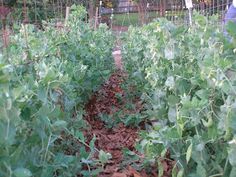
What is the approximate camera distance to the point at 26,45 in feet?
9.00

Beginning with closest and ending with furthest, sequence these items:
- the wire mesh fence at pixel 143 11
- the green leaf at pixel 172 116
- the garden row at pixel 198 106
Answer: the garden row at pixel 198 106
the green leaf at pixel 172 116
the wire mesh fence at pixel 143 11

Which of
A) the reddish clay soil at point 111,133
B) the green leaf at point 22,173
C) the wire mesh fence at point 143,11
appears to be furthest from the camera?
the wire mesh fence at point 143,11

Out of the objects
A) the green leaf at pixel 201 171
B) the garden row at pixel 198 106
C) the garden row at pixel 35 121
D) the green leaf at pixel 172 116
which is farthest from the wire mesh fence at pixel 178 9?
the green leaf at pixel 201 171

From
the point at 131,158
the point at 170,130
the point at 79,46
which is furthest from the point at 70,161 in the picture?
the point at 79,46

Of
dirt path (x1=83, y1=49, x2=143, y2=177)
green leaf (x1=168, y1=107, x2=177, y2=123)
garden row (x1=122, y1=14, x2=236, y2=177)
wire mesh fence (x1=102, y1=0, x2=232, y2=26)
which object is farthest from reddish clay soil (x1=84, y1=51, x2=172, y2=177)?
wire mesh fence (x1=102, y1=0, x2=232, y2=26)

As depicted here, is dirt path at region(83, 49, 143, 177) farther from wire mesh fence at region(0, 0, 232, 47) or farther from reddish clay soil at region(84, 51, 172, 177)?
wire mesh fence at region(0, 0, 232, 47)

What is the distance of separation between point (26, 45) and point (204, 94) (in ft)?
4.95

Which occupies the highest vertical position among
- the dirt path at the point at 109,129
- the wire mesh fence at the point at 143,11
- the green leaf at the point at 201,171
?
the wire mesh fence at the point at 143,11

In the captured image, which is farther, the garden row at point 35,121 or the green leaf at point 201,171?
the green leaf at point 201,171

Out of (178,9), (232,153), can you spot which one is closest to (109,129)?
(232,153)

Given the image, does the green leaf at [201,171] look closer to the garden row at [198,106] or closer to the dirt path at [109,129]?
the garden row at [198,106]

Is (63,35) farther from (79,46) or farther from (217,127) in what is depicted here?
(217,127)

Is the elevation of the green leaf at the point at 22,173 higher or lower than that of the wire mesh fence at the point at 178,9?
lower

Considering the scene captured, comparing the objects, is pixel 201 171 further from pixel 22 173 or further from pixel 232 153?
pixel 22 173
